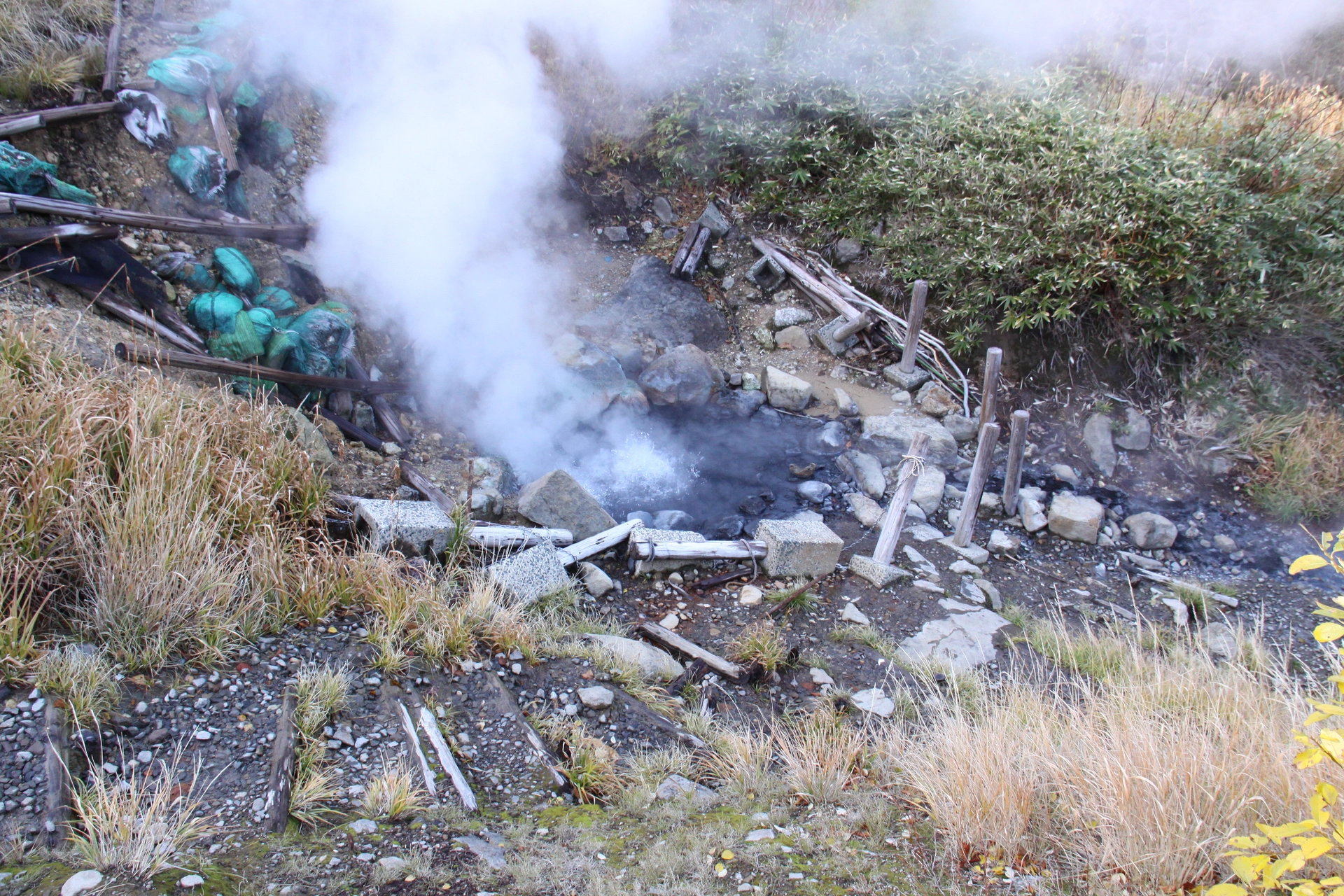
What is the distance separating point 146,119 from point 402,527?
4.25m

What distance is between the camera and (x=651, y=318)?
7883 mm

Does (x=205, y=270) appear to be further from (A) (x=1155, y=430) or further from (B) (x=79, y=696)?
(A) (x=1155, y=430)

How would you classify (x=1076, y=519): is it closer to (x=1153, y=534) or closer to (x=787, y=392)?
(x=1153, y=534)

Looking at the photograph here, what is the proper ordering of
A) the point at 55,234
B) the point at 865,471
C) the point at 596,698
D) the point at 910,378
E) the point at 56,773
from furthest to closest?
the point at 910,378, the point at 865,471, the point at 55,234, the point at 596,698, the point at 56,773

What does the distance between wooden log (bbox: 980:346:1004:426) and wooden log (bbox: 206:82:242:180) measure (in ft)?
21.2

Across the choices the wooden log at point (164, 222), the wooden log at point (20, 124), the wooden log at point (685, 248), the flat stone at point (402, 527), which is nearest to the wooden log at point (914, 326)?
the wooden log at point (685, 248)

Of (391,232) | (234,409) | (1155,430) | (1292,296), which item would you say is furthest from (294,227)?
(1292,296)

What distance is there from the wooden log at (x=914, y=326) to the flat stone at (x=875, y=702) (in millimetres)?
4435

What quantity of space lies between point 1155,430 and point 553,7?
7.63 m

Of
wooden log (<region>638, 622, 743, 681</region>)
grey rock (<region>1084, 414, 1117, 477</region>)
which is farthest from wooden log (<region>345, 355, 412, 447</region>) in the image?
grey rock (<region>1084, 414, 1117, 477</region>)

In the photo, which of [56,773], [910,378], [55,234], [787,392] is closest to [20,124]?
[55,234]

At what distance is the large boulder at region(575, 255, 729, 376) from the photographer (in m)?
7.49

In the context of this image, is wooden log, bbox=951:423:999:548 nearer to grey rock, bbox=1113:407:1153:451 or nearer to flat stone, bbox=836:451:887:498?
flat stone, bbox=836:451:887:498

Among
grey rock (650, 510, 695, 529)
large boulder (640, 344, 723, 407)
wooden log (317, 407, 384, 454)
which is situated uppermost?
large boulder (640, 344, 723, 407)
